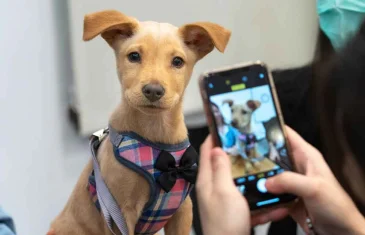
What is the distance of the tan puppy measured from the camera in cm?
72

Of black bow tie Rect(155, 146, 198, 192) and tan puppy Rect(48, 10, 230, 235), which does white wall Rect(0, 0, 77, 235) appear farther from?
black bow tie Rect(155, 146, 198, 192)

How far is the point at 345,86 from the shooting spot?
0.54m

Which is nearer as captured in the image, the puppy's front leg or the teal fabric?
the puppy's front leg

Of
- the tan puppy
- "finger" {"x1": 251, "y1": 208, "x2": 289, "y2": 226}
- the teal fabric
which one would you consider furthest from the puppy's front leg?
the teal fabric

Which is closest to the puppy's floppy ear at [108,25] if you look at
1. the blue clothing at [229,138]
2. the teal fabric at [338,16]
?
the blue clothing at [229,138]

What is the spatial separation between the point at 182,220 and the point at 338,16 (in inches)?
22.1

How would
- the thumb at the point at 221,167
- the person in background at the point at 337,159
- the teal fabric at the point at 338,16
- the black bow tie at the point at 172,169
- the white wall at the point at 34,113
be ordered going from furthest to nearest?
1. the white wall at the point at 34,113
2. the teal fabric at the point at 338,16
3. the black bow tie at the point at 172,169
4. the thumb at the point at 221,167
5. the person in background at the point at 337,159

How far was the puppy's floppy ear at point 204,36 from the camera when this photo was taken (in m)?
0.75

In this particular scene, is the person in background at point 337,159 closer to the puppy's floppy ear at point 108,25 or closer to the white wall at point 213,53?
the puppy's floppy ear at point 108,25

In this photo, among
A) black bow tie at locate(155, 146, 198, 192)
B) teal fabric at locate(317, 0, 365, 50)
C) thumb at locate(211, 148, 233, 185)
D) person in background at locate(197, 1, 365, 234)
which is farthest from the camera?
teal fabric at locate(317, 0, 365, 50)

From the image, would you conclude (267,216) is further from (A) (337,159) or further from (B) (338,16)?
→ (B) (338,16)

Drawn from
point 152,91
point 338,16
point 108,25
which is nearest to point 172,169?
point 152,91

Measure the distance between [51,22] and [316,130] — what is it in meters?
0.71

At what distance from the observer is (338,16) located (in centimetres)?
105
